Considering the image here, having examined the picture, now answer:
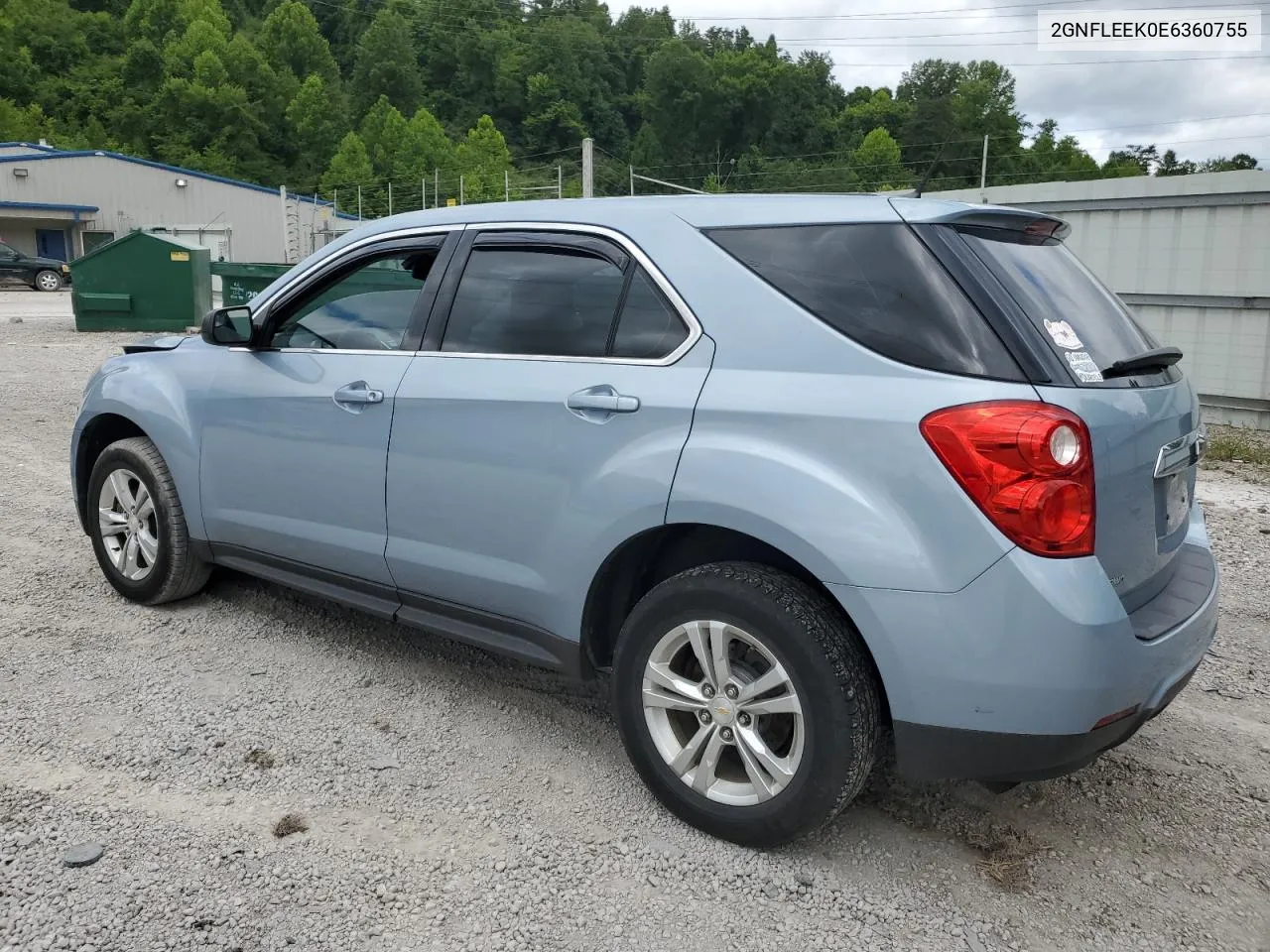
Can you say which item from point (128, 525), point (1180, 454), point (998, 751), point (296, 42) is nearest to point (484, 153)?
point (296, 42)

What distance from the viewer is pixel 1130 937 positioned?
8.13ft

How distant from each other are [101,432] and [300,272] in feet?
5.19

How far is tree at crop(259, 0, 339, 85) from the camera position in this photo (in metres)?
103

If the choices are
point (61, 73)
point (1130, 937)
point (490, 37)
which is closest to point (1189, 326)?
point (1130, 937)

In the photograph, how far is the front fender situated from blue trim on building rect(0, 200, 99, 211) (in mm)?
49302

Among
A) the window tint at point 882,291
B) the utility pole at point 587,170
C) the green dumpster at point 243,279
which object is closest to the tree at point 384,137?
the green dumpster at point 243,279

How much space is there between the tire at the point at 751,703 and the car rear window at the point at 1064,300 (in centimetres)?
89

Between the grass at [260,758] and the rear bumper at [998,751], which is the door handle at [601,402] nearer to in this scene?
the rear bumper at [998,751]

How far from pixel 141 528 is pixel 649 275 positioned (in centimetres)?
283

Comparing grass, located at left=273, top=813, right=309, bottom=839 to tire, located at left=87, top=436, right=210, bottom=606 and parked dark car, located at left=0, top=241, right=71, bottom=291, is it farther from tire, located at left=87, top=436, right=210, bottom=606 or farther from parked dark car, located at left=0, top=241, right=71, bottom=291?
parked dark car, located at left=0, top=241, right=71, bottom=291

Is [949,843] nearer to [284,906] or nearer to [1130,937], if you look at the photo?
[1130,937]

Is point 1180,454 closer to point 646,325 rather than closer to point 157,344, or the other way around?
point 646,325

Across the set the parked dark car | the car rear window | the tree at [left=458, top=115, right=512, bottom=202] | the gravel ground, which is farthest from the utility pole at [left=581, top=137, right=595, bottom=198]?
the tree at [left=458, top=115, right=512, bottom=202]

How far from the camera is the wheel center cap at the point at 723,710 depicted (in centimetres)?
273
